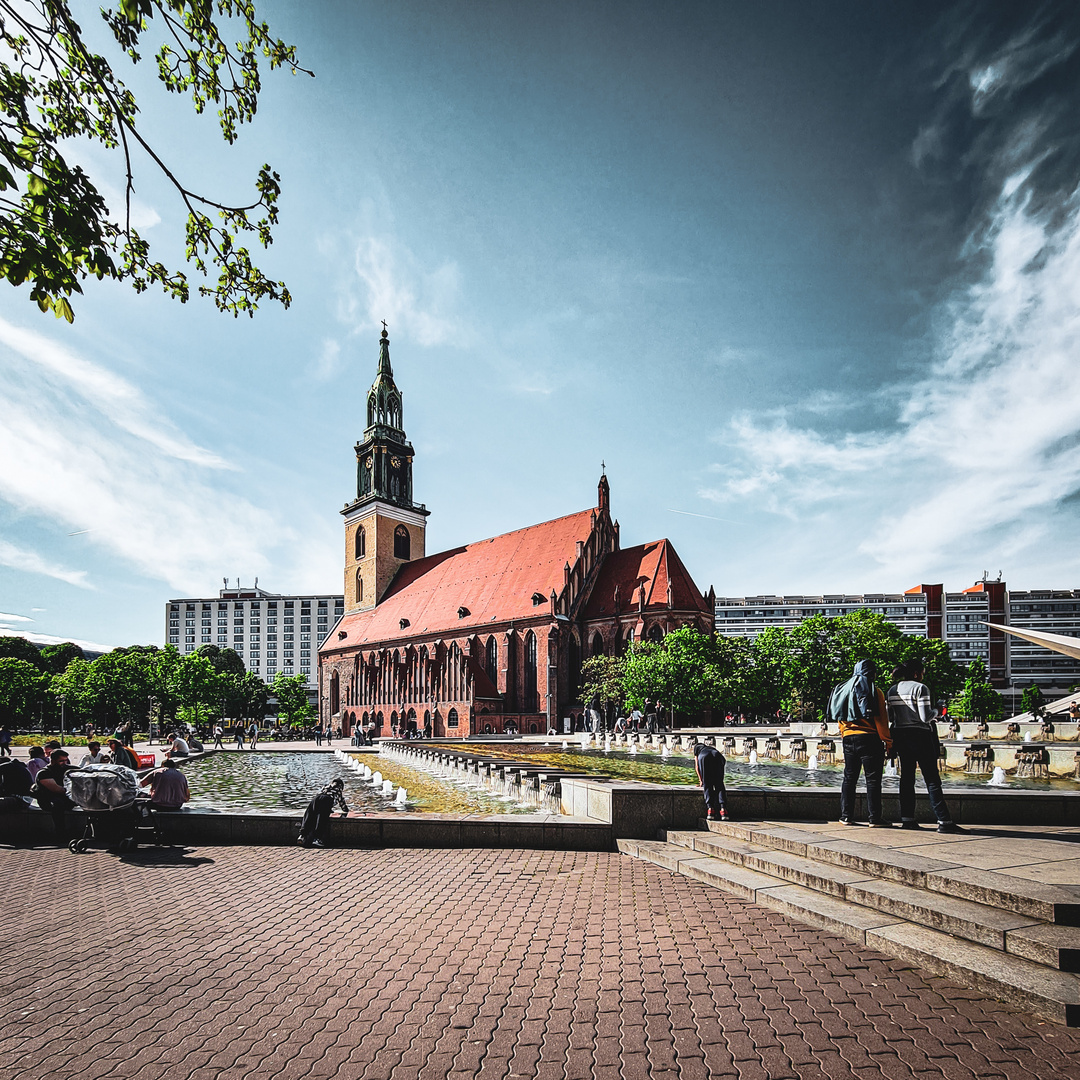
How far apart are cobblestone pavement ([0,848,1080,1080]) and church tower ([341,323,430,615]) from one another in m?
72.5

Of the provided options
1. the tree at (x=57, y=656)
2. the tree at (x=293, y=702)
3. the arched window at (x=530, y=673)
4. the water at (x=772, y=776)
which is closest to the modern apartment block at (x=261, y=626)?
the tree at (x=57, y=656)

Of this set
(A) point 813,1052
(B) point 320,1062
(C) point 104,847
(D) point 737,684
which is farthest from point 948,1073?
(D) point 737,684

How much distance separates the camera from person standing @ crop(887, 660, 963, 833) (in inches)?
308

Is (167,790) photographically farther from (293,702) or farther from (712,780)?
(293,702)

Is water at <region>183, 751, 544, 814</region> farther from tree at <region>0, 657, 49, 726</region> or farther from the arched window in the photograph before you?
tree at <region>0, 657, 49, 726</region>

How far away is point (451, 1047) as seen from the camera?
406 centimetres

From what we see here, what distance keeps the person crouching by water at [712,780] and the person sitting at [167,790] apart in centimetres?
763

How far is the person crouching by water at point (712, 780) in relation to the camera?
9.25 meters

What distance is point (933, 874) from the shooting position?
582cm

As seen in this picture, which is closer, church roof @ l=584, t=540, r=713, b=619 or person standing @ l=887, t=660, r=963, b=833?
person standing @ l=887, t=660, r=963, b=833

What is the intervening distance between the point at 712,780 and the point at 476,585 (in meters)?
57.8

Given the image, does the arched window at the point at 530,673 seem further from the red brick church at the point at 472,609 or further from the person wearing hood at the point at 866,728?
the person wearing hood at the point at 866,728

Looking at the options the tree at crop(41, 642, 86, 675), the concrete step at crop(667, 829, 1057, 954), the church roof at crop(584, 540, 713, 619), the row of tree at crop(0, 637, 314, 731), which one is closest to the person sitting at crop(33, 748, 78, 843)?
the concrete step at crop(667, 829, 1057, 954)

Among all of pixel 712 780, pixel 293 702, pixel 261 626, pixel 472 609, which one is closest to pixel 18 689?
pixel 293 702
